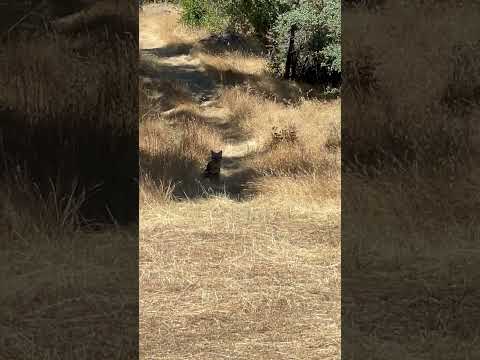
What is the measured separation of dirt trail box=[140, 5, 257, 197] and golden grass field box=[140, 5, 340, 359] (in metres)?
0.05

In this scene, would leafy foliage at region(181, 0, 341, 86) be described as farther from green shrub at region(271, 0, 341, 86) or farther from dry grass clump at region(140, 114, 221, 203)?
dry grass clump at region(140, 114, 221, 203)

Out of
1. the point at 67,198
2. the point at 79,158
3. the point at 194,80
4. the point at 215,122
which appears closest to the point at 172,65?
the point at 194,80

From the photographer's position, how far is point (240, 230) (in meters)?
6.68

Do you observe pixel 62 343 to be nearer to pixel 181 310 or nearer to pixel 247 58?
pixel 181 310

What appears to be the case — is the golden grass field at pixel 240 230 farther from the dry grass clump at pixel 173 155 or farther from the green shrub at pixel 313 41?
the green shrub at pixel 313 41

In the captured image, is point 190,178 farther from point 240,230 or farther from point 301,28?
point 301,28

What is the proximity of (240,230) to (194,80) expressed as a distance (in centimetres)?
945

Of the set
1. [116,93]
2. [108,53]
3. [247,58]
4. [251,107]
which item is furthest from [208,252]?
[247,58]

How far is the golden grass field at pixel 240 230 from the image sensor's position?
15.1 feet

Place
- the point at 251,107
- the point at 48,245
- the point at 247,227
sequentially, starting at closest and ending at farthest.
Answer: the point at 48,245 < the point at 247,227 < the point at 251,107

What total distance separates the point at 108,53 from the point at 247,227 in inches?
106

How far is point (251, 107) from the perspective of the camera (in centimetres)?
1250

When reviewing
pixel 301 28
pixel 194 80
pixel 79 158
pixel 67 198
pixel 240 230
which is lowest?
pixel 194 80

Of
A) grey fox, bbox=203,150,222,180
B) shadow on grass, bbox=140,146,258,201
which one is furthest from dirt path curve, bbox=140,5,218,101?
grey fox, bbox=203,150,222,180
